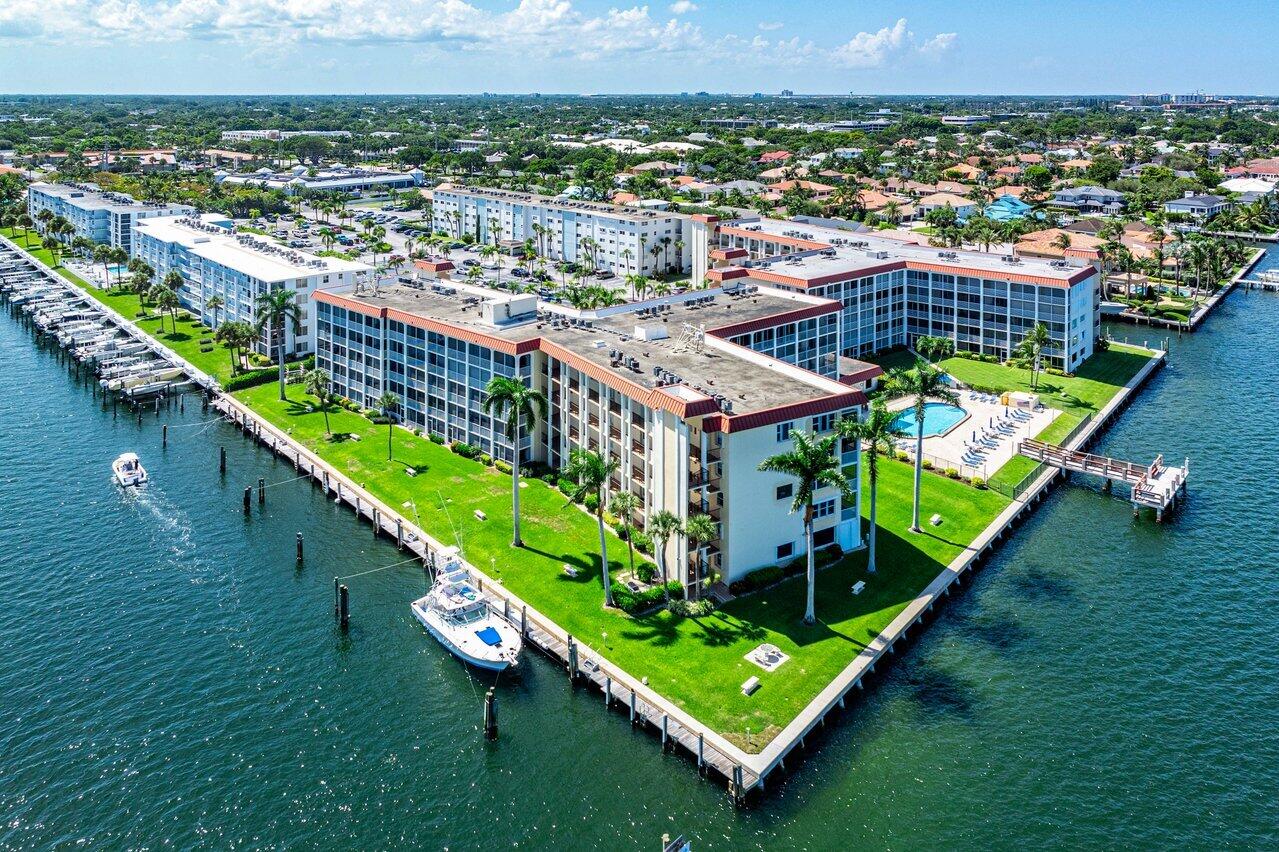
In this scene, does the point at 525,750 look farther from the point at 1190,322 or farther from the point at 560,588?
the point at 1190,322

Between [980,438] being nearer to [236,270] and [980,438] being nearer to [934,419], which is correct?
[934,419]

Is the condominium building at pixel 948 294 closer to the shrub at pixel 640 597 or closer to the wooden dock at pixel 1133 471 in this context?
the wooden dock at pixel 1133 471

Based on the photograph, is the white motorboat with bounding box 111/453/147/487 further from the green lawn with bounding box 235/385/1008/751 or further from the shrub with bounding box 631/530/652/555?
the shrub with bounding box 631/530/652/555

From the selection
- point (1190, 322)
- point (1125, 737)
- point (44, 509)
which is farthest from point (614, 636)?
point (1190, 322)

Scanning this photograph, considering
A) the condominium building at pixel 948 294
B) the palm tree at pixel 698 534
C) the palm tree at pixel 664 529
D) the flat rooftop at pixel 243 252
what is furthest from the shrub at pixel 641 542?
the flat rooftop at pixel 243 252

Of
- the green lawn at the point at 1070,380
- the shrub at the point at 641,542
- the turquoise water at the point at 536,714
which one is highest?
the green lawn at the point at 1070,380

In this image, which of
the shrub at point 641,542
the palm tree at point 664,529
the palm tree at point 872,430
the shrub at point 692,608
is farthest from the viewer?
the shrub at point 641,542

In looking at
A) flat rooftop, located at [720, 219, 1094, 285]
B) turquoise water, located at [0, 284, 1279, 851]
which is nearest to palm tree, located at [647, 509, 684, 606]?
turquoise water, located at [0, 284, 1279, 851]
